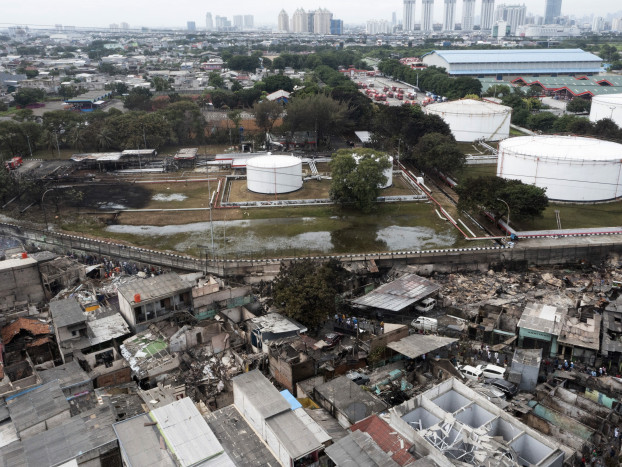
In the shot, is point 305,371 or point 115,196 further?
point 115,196

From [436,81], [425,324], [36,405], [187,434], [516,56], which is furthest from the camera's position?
[516,56]

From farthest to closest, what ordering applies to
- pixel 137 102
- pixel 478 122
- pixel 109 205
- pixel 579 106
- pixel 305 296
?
pixel 579 106, pixel 137 102, pixel 478 122, pixel 109 205, pixel 305 296

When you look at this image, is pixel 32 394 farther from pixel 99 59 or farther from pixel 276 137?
pixel 99 59

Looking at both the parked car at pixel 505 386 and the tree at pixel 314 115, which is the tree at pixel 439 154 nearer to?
the tree at pixel 314 115

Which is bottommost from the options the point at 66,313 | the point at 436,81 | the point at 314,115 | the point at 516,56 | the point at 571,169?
the point at 66,313

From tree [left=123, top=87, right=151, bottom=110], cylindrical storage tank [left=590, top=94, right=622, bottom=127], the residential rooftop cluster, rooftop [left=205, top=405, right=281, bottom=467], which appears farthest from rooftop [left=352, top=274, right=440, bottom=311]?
tree [left=123, top=87, right=151, bottom=110]

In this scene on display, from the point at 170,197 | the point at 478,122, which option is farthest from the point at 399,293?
the point at 478,122

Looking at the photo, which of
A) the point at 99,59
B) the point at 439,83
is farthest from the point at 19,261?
the point at 99,59

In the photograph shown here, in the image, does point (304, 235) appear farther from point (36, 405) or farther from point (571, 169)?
point (571, 169)
